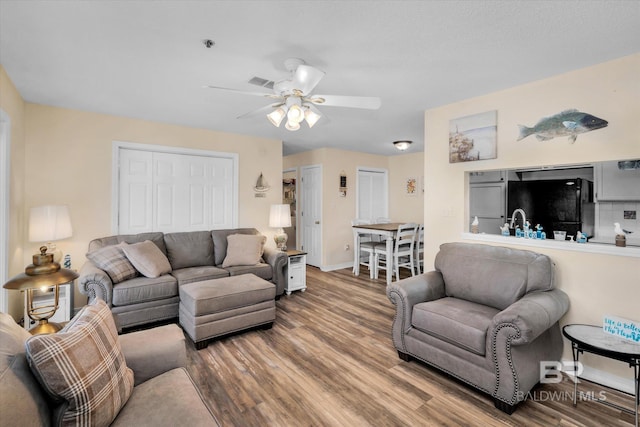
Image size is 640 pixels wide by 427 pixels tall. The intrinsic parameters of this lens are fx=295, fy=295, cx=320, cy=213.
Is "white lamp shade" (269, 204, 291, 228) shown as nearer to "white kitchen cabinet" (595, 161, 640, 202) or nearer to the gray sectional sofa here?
the gray sectional sofa

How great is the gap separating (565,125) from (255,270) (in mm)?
3521

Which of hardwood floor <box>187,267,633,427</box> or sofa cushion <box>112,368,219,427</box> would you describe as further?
hardwood floor <box>187,267,633,427</box>

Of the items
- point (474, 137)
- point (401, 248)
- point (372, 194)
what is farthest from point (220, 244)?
point (372, 194)

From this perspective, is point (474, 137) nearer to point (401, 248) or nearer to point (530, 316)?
point (530, 316)

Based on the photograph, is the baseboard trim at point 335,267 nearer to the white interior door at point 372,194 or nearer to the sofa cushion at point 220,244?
the white interior door at point 372,194

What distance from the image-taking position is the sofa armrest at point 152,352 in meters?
1.52

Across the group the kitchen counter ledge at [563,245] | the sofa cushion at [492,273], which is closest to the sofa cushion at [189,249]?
the sofa cushion at [492,273]

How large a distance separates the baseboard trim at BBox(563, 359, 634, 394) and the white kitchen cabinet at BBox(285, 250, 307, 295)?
122 inches

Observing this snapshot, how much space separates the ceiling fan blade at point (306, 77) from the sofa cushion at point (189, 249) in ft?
9.01

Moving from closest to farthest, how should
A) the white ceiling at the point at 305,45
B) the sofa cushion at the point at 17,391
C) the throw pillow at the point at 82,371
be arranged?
the sofa cushion at the point at 17,391, the throw pillow at the point at 82,371, the white ceiling at the point at 305,45

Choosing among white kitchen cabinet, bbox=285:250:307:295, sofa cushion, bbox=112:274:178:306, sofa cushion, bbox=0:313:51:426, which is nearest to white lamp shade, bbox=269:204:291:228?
white kitchen cabinet, bbox=285:250:307:295

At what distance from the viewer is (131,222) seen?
3.85 m

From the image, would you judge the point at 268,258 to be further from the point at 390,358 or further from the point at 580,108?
the point at 580,108

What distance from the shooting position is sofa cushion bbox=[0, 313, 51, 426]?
0.87 meters
